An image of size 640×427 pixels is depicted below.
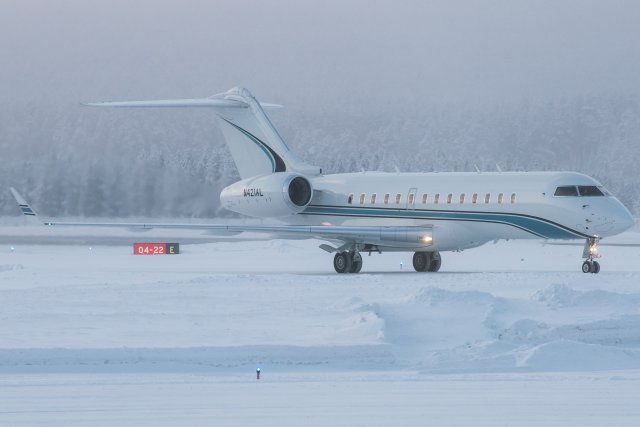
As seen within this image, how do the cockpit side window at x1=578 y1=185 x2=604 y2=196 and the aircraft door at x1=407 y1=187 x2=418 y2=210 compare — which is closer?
the cockpit side window at x1=578 y1=185 x2=604 y2=196

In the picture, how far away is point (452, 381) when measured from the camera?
13.9m

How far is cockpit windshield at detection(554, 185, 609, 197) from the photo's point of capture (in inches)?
1190

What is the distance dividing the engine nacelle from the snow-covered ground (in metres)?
6.16

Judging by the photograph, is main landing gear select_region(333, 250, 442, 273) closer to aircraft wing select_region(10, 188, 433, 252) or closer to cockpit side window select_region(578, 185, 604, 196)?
aircraft wing select_region(10, 188, 433, 252)

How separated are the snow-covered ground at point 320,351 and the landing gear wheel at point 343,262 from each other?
12.9 feet

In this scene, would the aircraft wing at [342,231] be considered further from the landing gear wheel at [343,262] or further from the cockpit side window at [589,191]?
the cockpit side window at [589,191]

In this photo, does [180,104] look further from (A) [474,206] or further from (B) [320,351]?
(B) [320,351]

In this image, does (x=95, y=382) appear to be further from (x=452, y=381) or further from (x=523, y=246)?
(x=523, y=246)

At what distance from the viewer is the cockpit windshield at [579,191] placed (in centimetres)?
3023

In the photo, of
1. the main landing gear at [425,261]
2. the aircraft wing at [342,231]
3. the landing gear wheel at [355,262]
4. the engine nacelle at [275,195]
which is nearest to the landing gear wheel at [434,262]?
the main landing gear at [425,261]

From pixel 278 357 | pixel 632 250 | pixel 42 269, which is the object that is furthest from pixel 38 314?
pixel 632 250

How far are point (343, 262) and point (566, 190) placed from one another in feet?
21.4

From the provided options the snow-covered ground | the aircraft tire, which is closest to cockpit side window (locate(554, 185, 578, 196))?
the snow-covered ground

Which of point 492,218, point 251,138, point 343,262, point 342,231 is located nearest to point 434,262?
point 343,262
